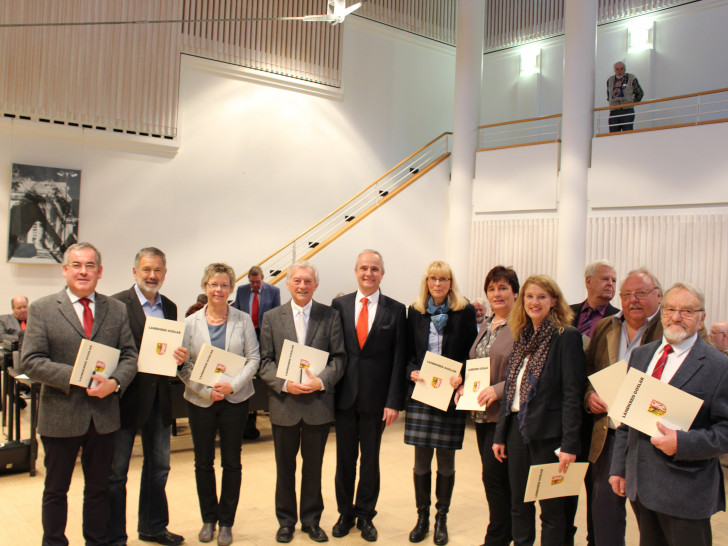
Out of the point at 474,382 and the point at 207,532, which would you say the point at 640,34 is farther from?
the point at 207,532

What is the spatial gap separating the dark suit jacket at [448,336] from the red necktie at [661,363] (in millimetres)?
1336

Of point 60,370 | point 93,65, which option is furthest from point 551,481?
point 93,65

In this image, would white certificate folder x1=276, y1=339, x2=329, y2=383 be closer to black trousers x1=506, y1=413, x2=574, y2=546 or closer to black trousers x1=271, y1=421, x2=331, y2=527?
black trousers x1=271, y1=421, x2=331, y2=527

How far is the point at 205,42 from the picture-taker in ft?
31.5

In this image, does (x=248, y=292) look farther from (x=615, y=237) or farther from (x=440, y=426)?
(x=615, y=237)

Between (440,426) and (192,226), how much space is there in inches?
268

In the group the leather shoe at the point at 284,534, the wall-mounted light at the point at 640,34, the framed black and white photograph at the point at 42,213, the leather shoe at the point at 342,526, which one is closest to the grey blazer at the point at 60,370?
the leather shoe at the point at 284,534

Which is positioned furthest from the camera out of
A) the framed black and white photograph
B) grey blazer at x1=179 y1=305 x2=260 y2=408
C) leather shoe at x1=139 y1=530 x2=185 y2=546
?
the framed black and white photograph

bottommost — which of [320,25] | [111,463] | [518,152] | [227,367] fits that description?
[111,463]

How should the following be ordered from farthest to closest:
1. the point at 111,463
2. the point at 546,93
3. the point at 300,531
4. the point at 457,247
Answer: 1. the point at 546,93
2. the point at 457,247
3. the point at 300,531
4. the point at 111,463

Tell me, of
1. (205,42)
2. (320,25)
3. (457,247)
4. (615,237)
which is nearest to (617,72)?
(615,237)

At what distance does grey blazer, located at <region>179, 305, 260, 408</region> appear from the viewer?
360cm

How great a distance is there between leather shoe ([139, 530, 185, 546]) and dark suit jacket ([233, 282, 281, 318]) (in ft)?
12.2

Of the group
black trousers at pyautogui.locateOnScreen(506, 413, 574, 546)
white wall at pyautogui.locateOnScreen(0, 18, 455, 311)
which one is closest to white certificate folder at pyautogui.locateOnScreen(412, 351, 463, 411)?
black trousers at pyautogui.locateOnScreen(506, 413, 574, 546)
